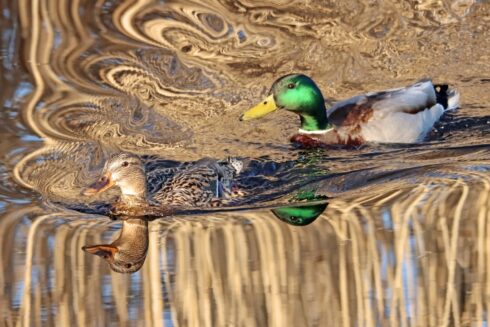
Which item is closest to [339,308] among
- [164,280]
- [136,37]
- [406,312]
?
[406,312]

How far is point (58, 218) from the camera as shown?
7617 millimetres

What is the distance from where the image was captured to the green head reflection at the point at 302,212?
24.5 ft

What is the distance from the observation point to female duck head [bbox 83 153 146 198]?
793cm

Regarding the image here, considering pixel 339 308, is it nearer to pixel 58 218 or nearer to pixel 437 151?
pixel 58 218

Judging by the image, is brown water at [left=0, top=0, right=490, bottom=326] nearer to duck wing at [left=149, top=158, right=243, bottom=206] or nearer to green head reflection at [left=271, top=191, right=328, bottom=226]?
green head reflection at [left=271, top=191, right=328, bottom=226]

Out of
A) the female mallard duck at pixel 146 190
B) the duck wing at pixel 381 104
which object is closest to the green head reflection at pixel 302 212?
the female mallard duck at pixel 146 190

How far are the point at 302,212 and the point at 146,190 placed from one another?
1.07 meters

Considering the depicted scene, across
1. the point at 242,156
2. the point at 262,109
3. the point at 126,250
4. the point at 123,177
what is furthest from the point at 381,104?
the point at 126,250

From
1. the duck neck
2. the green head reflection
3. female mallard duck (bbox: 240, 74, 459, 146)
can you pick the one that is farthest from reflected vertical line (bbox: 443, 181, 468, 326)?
the duck neck

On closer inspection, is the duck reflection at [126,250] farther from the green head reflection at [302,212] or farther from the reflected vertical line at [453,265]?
the reflected vertical line at [453,265]

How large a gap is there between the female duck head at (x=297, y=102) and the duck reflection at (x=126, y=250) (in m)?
1.97

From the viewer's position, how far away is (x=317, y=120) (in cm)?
955

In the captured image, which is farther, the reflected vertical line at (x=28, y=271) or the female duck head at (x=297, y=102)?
the female duck head at (x=297, y=102)

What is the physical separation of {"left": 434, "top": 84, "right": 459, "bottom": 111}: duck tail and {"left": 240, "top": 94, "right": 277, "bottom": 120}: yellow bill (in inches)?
53.5
